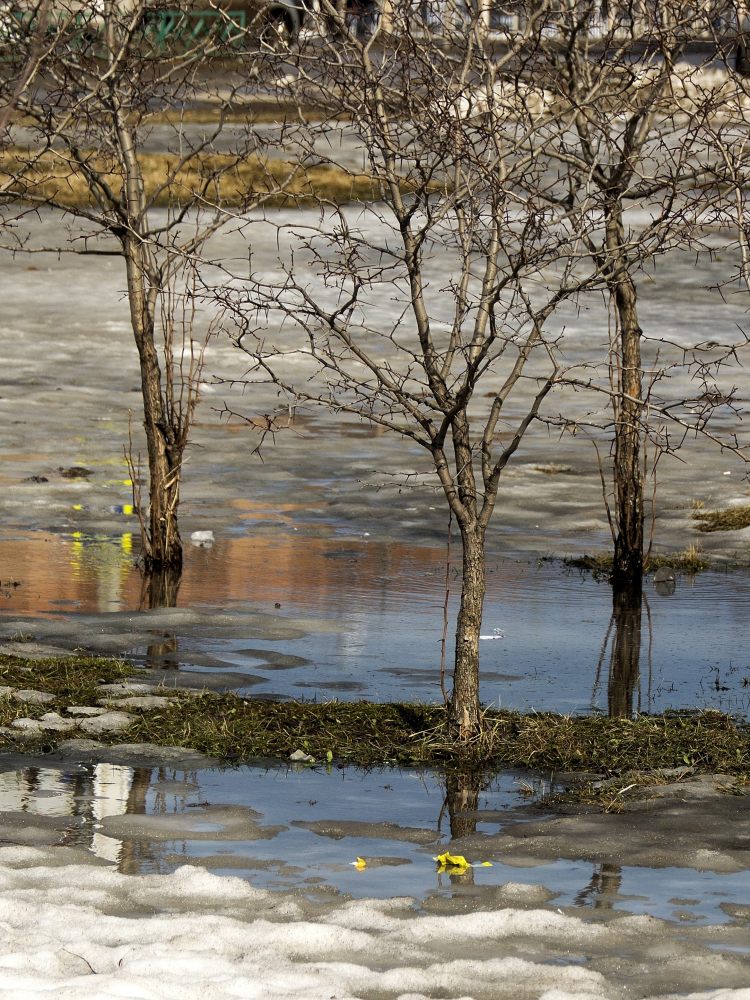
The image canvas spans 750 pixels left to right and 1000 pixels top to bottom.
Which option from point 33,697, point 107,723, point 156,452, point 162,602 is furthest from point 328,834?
point 156,452

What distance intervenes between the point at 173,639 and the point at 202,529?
3.52 meters

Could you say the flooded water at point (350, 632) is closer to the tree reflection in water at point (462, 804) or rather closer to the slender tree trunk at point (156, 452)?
the tree reflection in water at point (462, 804)

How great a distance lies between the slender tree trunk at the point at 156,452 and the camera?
11.5 metres

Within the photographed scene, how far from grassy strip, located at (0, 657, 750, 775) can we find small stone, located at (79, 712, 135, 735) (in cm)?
7

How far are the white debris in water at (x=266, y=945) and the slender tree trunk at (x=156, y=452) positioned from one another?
5963 mm

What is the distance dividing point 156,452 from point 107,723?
411 centimetres

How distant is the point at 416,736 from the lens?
25.0 feet

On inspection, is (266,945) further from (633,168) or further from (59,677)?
(633,168)

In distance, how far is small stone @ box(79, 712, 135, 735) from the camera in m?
7.64

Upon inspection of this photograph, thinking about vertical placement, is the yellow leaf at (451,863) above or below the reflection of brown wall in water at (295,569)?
below

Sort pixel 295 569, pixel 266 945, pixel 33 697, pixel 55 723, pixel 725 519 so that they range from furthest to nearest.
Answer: pixel 725 519
pixel 295 569
pixel 33 697
pixel 55 723
pixel 266 945

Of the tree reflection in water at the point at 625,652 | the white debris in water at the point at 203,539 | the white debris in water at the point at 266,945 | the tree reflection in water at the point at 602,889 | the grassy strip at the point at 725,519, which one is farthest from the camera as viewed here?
the grassy strip at the point at 725,519

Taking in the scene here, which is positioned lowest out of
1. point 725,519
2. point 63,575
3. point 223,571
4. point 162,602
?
point 162,602

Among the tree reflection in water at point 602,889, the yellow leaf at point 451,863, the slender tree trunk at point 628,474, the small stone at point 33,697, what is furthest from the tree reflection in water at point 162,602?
the tree reflection in water at point 602,889
